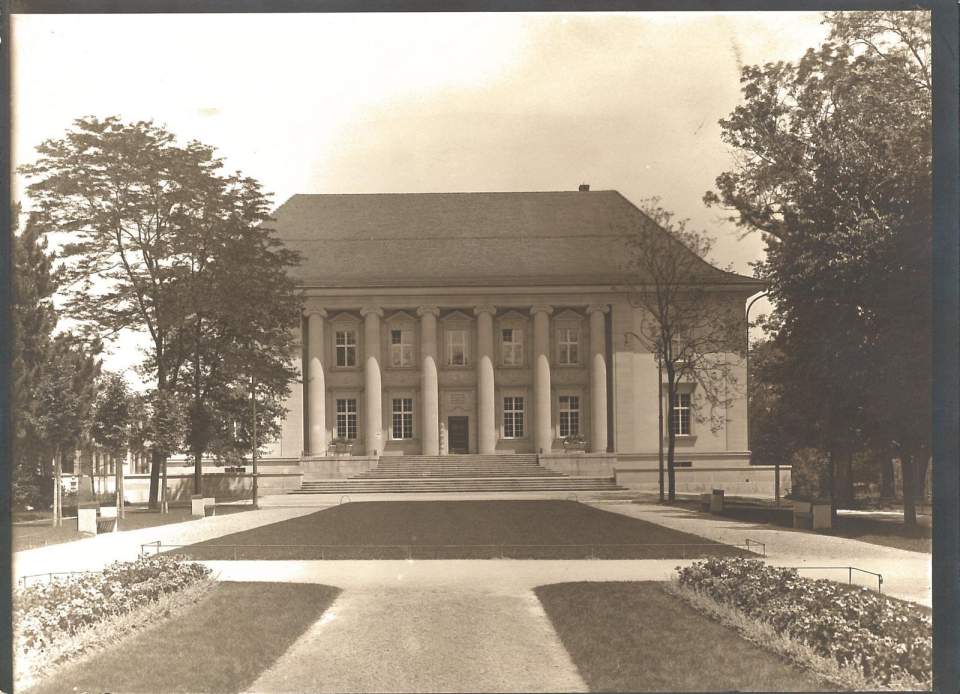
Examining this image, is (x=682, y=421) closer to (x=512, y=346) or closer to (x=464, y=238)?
(x=512, y=346)

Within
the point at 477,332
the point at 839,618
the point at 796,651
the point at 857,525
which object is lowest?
the point at 857,525

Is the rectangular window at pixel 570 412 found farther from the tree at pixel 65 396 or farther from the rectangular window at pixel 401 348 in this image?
the tree at pixel 65 396

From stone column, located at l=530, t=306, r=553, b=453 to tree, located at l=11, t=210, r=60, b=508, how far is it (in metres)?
9.92

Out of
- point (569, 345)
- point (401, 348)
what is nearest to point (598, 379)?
point (569, 345)

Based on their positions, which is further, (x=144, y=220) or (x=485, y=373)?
(x=485, y=373)

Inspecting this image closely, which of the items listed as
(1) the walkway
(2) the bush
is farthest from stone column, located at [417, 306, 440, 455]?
(2) the bush

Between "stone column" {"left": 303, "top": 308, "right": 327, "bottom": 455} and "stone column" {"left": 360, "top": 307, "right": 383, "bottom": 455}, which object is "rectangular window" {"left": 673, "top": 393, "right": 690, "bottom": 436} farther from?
"stone column" {"left": 303, "top": 308, "right": 327, "bottom": 455}

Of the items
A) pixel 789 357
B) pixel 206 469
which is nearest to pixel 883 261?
pixel 789 357

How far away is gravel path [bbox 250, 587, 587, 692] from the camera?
29.5 ft

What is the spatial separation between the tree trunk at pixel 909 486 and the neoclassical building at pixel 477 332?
169 inches

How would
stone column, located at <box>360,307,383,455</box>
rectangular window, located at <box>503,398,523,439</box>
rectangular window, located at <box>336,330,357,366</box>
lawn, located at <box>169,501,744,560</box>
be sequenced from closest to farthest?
1. lawn, located at <box>169,501,744,560</box>
2. rectangular window, located at <box>503,398,523,439</box>
3. stone column, located at <box>360,307,383,455</box>
4. rectangular window, located at <box>336,330,357,366</box>

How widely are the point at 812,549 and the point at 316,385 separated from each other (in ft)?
51.4

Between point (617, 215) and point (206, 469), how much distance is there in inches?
598

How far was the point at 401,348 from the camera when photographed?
25.4 meters
